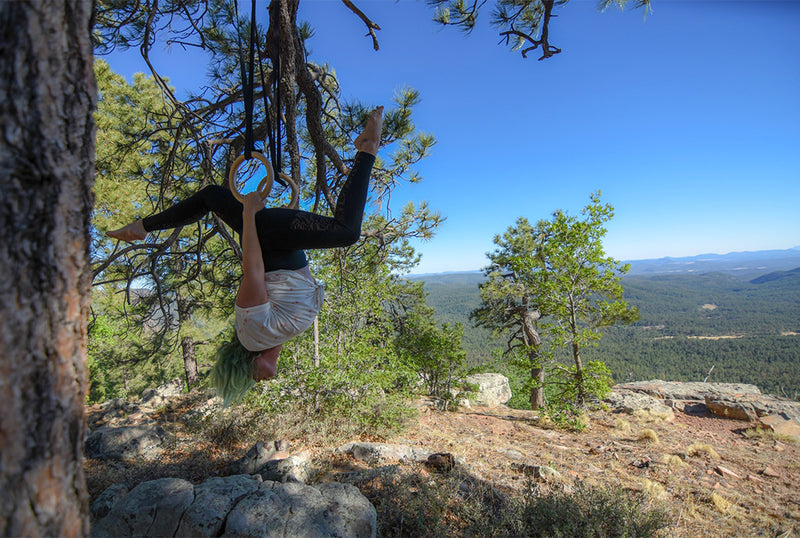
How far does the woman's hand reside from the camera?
158cm

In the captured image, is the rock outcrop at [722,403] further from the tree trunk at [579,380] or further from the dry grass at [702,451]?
the tree trunk at [579,380]

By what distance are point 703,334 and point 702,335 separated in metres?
1.33

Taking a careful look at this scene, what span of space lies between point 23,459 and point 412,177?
178 inches

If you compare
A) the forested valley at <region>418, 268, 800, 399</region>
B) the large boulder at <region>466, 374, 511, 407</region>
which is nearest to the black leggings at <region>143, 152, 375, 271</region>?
the forested valley at <region>418, 268, 800, 399</region>

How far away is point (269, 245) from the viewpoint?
5.50ft

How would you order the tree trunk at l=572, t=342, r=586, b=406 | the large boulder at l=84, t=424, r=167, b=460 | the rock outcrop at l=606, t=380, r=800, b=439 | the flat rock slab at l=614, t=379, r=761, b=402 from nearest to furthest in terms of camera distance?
the large boulder at l=84, t=424, r=167, b=460, the tree trunk at l=572, t=342, r=586, b=406, the rock outcrop at l=606, t=380, r=800, b=439, the flat rock slab at l=614, t=379, r=761, b=402

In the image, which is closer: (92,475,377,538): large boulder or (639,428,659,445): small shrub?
(92,475,377,538): large boulder

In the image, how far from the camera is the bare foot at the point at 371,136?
5.59ft

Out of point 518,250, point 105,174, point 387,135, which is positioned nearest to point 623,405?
point 518,250

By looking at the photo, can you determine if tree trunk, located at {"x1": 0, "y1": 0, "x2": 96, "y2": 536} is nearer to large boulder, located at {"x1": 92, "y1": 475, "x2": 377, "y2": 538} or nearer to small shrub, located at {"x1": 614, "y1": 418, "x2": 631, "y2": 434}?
large boulder, located at {"x1": 92, "y1": 475, "x2": 377, "y2": 538}

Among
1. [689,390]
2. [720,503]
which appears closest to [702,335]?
[689,390]

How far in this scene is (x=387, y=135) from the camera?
13.4 feet

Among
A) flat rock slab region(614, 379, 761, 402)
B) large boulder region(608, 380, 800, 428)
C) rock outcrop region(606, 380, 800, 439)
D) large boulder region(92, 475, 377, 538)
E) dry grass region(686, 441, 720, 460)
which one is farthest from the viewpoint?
flat rock slab region(614, 379, 761, 402)

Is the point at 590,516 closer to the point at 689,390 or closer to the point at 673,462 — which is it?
the point at 673,462
